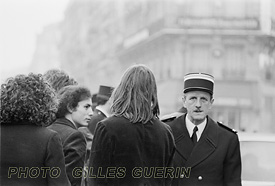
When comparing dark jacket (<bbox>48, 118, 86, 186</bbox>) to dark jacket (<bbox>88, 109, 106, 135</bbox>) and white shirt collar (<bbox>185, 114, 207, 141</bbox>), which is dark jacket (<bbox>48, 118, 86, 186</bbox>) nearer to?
white shirt collar (<bbox>185, 114, 207, 141</bbox>)

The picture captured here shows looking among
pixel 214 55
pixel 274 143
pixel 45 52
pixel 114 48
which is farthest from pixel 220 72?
pixel 45 52

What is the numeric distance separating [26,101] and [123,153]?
0.82 metres

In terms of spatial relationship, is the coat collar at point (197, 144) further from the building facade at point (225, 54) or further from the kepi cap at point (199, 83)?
the building facade at point (225, 54)

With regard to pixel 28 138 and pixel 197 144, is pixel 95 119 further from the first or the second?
pixel 28 138

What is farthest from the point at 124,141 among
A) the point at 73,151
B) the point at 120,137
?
the point at 73,151

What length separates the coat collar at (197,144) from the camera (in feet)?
17.5

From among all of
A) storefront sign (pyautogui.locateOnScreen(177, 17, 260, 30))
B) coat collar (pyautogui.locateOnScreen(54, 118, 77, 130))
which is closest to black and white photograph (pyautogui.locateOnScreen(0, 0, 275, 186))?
coat collar (pyautogui.locateOnScreen(54, 118, 77, 130))

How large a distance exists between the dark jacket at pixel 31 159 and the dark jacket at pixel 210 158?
136 centimetres

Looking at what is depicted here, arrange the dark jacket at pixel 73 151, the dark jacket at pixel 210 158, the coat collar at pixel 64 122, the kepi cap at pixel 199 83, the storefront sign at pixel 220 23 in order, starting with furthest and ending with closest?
the storefront sign at pixel 220 23 < the coat collar at pixel 64 122 < the kepi cap at pixel 199 83 < the dark jacket at pixel 73 151 < the dark jacket at pixel 210 158

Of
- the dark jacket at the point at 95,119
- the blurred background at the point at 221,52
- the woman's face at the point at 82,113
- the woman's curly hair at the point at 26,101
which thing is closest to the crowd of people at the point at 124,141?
the woman's curly hair at the point at 26,101

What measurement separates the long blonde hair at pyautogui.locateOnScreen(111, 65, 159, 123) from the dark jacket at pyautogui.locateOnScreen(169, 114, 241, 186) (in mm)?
844

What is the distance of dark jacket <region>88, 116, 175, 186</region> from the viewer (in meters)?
4.52

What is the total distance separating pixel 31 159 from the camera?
427 cm

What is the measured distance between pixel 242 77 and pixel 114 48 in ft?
55.2
